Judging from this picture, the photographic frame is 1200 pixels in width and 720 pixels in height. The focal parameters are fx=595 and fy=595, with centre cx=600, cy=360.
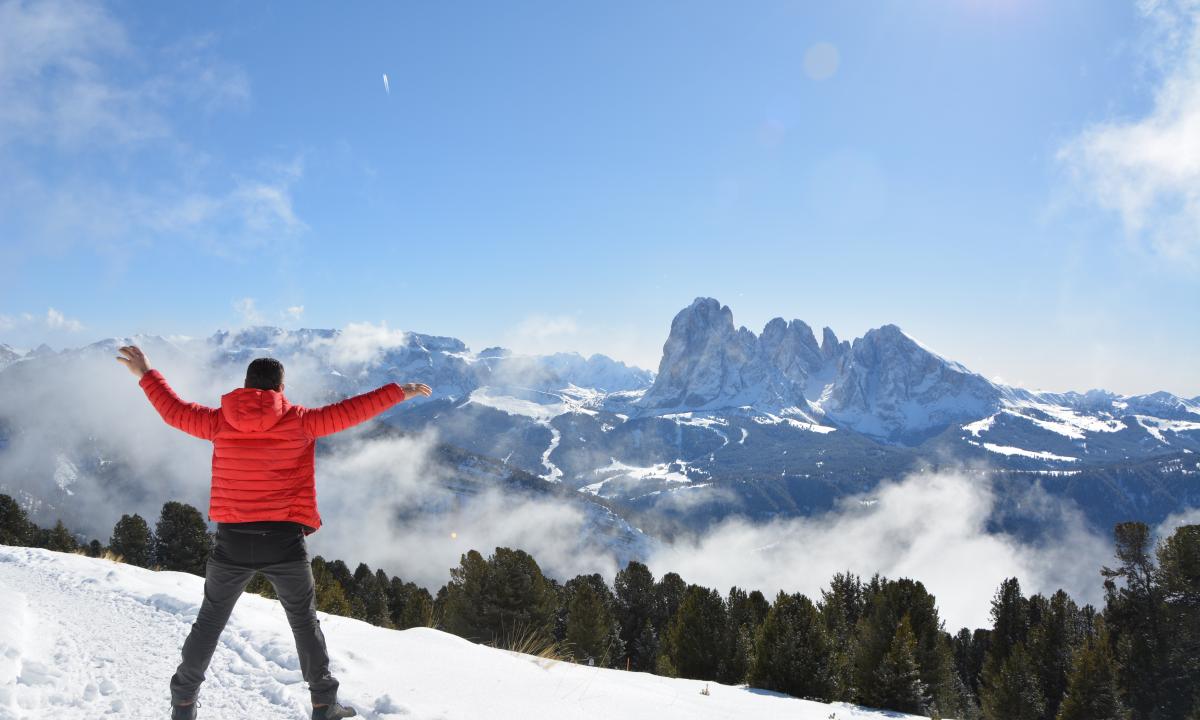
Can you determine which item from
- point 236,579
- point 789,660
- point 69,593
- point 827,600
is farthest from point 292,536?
point 827,600

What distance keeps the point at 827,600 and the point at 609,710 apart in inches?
1227

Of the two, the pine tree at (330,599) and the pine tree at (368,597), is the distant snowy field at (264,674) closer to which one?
the pine tree at (330,599)

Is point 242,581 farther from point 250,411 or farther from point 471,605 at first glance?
point 471,605

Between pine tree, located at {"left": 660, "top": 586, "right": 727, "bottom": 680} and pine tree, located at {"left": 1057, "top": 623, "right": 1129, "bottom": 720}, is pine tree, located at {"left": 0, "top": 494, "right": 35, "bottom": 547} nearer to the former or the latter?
pine tree, located at {"left": 660, "top": 586, "right": 727, "bottom": 680}

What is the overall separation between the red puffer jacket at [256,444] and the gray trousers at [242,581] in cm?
16

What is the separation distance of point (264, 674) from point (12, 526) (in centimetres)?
6169

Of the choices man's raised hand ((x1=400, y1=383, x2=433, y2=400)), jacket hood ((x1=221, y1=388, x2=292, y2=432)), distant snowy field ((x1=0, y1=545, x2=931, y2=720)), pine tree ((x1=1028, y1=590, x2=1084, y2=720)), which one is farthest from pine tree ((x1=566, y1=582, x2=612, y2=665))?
jacket hood ((x1=221, y1=388, x2=292, y2=432))

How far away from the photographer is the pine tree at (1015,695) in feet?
99.6

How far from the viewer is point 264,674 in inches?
301

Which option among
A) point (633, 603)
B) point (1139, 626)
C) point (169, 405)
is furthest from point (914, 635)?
point (633, 603)

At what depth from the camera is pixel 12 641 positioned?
7.27m

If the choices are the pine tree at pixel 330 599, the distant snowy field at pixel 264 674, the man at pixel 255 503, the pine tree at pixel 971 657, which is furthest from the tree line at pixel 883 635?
the pine tree at pixel 971 657

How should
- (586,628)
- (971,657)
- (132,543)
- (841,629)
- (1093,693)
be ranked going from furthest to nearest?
(971,657) → (132,543) → (586,628) → (841,629) → (1093,693)

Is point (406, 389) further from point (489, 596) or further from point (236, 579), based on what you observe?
point (489, 596)
